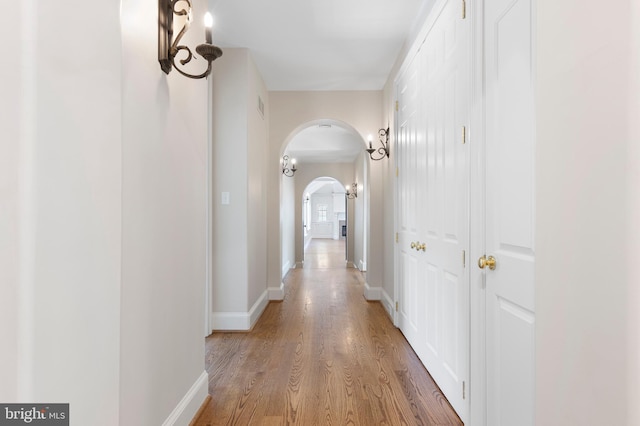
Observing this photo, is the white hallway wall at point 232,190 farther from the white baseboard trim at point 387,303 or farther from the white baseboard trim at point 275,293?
the white baseboard trim at point 387,303

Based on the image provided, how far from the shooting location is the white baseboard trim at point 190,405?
5.28 feet

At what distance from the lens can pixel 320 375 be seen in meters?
2.38

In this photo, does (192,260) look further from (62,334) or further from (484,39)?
(484,39)

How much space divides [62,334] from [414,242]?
Answer: 240 centimetres

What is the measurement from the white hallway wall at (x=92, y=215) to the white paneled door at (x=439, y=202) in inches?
57.8

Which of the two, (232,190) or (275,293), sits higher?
(232,190)

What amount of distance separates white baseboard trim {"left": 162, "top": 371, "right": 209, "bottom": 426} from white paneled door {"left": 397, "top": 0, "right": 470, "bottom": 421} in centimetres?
142

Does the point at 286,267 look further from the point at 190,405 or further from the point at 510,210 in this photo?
the point at 510,210

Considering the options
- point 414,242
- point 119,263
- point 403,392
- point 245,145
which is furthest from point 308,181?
point 119,263

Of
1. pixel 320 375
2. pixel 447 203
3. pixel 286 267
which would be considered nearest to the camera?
pixel 447 203

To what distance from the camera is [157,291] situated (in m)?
1.45

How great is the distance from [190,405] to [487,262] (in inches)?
64.9

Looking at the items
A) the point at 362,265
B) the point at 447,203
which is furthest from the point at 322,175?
the point at 447,203

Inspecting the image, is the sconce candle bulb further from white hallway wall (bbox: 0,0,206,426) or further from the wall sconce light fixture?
the wall sconce light fixture
